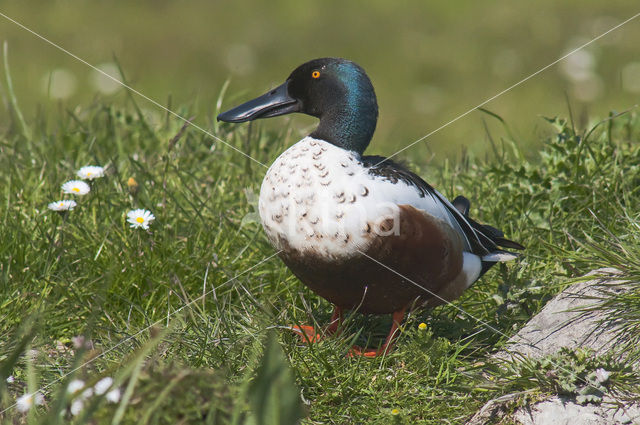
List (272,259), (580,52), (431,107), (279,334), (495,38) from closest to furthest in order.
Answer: (279,334)
(272,259)
(431,107)
(580,52)
(495,38)

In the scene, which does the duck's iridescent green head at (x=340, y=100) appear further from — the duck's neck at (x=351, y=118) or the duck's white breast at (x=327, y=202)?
the duck's white breast at (x=327, y=202)

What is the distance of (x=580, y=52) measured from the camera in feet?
27.3

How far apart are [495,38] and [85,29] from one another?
4300 mm

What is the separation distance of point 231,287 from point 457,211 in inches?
36.5

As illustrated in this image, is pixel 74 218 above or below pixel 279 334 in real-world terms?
above

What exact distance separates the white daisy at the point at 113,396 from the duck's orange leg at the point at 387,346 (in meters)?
1.06

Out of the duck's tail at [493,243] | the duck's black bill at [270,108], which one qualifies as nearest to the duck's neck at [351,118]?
the duck's black bill at [270,108]

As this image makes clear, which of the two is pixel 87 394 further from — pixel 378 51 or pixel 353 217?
pixel 378 51

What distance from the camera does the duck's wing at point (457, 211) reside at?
115 inches

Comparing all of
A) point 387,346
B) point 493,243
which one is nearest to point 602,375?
point 387,346

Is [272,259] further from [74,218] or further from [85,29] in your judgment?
[85,29]

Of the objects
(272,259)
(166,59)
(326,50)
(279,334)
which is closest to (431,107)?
(326,50)

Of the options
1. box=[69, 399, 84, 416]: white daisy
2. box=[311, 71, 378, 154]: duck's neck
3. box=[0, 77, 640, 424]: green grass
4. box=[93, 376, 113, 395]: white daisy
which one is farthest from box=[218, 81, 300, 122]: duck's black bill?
box=[69, 399, 84, 416]: white daisy

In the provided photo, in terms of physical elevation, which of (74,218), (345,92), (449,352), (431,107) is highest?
(345,92)
